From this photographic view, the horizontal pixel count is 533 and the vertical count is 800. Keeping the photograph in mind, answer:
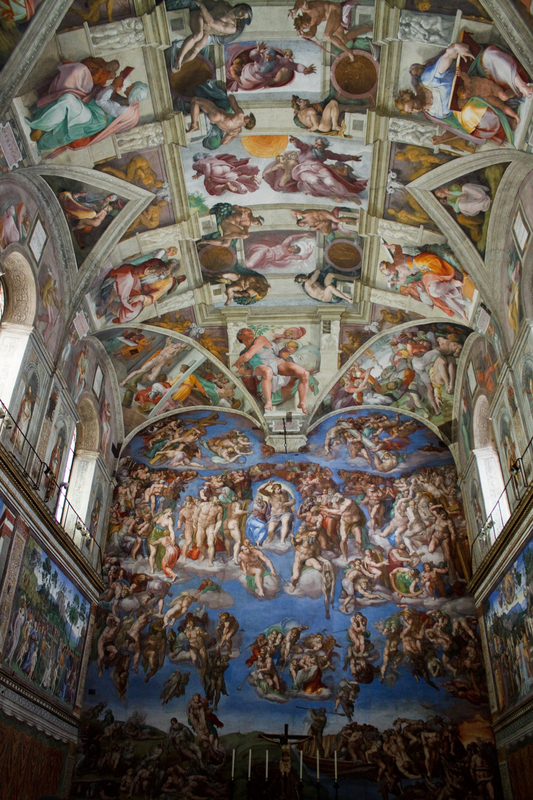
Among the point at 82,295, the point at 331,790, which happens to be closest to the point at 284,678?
the point at 331,790

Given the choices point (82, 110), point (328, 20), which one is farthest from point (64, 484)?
point (328, 20)

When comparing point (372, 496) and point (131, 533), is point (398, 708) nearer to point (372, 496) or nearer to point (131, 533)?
point (372, 496)

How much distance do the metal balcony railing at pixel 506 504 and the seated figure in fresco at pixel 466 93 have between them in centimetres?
558

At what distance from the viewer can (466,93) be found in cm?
1173

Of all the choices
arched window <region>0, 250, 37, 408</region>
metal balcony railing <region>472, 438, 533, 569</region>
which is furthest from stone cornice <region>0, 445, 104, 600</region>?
metal balcony railing <region>472, 438, 533, 569</region>

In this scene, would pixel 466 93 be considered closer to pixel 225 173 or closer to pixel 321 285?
pixel 225 173

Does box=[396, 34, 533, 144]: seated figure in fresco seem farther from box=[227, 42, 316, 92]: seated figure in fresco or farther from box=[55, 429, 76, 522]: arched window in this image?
box=[55, 429, 76, 522]: arched window

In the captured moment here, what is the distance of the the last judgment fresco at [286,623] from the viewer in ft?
48.8

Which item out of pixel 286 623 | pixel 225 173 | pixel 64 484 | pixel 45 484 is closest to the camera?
pixel 45 484

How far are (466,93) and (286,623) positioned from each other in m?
12.2

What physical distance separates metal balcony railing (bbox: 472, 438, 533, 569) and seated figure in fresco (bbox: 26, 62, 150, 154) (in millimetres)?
9508

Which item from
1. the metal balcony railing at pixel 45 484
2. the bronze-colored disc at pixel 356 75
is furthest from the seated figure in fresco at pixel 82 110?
the metal balcony railing at pixel 45 484

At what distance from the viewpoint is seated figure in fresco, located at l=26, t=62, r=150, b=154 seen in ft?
37.7

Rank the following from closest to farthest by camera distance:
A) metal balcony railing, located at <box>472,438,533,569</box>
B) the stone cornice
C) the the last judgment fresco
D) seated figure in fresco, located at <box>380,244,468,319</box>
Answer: the stone cornice
metal balcony railing, located at <box>472,438,533,569</box>
the the last judgment fresco
seated figure in fresco, located at <box>380,244,468,319</box>
